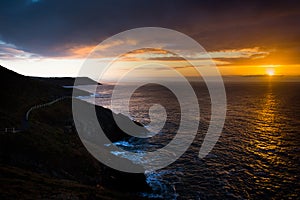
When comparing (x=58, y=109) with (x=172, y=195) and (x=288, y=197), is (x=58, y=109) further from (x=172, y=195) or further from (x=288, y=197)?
(x=288, y=197)

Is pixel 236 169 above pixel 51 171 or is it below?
below

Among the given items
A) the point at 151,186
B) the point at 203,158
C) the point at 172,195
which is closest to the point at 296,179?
the point at 203,158

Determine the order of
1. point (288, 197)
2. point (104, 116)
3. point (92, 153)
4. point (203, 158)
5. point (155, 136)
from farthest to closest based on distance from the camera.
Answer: point (104, 116)
point (155, 136)
point (203, 158)
point (92, 153)
point (288, 197)

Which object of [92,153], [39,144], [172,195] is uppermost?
[39,144]

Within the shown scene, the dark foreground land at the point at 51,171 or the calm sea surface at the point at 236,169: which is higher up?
the dark foreground land at the point at 51,171

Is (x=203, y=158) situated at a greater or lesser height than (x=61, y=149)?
lesser

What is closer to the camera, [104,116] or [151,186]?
[151,186]

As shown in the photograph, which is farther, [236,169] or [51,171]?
[236,169]

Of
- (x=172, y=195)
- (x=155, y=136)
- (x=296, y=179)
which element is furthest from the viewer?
(x=155, y=136)

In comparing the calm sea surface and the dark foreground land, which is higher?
the dark foreground land

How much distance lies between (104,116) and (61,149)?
2853 centimetres

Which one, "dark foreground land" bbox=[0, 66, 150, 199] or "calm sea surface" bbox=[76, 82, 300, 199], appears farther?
"calm sea surface" bbox=[76, 82, 300, 199]

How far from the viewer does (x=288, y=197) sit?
24562mm

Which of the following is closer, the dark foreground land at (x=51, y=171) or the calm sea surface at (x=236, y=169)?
the dark foreground land at (x=51, y=171)
